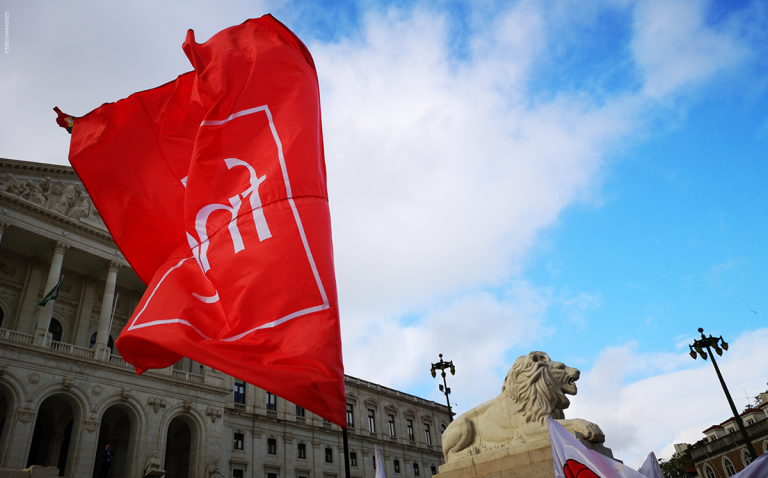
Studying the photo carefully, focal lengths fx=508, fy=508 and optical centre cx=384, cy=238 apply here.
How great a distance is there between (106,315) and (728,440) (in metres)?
48.6

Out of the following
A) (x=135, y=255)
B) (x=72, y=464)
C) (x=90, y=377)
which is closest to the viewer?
(x=135, y=255)

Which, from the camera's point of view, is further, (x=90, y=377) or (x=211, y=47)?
(x=90, y=377)

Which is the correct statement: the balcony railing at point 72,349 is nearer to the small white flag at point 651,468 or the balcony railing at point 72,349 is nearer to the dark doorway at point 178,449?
the dark doorway at point 178,449

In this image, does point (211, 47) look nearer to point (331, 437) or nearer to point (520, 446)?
point (520, 446)

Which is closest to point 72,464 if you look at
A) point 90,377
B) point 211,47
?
point 90,377

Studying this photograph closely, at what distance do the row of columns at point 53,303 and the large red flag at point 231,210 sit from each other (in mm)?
24024

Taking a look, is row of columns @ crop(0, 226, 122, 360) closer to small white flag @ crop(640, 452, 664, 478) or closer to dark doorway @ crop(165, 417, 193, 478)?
dark doorway @ crop(165, 417, 193, 478)

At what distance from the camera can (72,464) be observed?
2394cm

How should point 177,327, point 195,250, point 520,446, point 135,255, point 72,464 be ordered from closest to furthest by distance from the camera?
1. point 177,327
2. point 195,250
3. point 135,255
4. point 520,446
5. point 72,464

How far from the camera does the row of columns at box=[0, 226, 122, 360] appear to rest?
25.7 metres

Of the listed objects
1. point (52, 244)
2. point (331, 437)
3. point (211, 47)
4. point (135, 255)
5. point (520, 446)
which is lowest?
point (520, 446)

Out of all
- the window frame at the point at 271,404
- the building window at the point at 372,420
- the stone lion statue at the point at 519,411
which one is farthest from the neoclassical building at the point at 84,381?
the stone lion statue at the point at 519,411

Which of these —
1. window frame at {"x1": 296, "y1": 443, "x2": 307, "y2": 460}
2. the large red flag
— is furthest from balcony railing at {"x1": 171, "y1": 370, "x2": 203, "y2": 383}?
the large red flag

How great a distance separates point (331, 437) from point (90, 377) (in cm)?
2086
